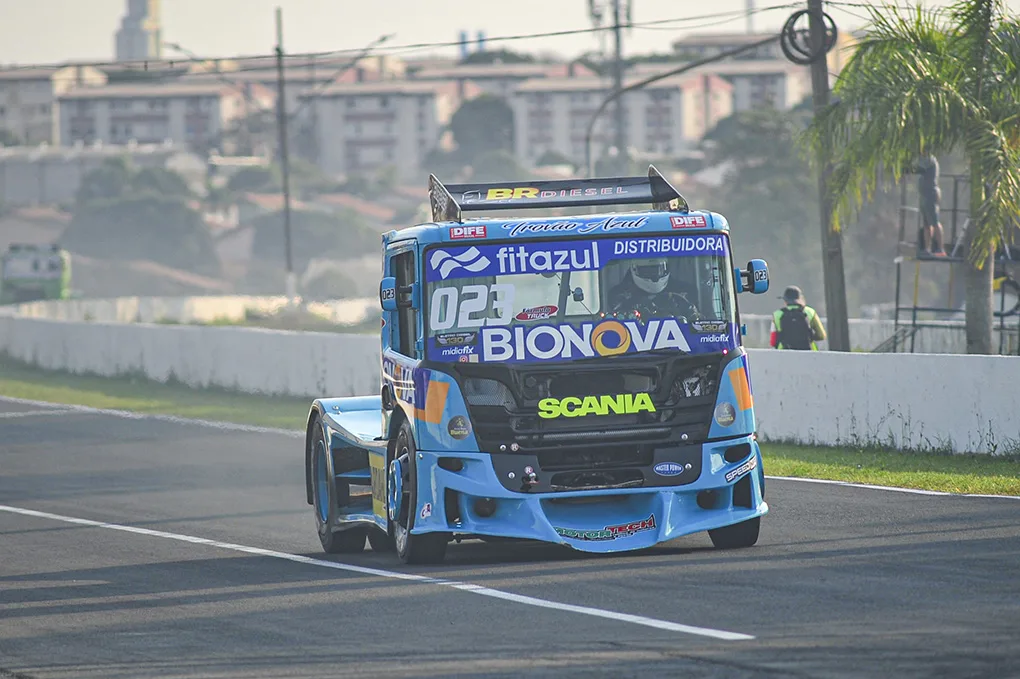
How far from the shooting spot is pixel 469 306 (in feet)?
36.9

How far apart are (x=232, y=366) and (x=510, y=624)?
22303 mm

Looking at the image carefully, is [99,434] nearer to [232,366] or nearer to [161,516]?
[232,366]

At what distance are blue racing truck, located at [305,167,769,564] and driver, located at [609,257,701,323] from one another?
0.03 ft

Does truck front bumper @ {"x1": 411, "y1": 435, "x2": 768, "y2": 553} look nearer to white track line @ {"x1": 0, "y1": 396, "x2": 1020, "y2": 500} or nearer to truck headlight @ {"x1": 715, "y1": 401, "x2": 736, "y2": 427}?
truck headlight @ {"x1": 715, "y1": 401, "x2": 736, "y2": 427}

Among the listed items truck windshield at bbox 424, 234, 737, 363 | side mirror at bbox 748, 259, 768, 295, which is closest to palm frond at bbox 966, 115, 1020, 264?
side mirror at bbox 748, 259, 768, 295

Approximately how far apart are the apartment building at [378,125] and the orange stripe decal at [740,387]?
142908mm

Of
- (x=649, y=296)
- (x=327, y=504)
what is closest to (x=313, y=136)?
(x=327, y=504)

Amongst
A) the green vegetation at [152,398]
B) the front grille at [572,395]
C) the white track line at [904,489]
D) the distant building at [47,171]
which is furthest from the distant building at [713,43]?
the front grille at [572,395]

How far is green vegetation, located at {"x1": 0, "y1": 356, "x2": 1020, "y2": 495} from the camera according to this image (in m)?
15.6

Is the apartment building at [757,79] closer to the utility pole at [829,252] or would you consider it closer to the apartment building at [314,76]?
the apartment building at [314,76]

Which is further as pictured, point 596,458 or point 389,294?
point 389,294

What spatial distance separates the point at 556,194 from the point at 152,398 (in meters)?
19.7

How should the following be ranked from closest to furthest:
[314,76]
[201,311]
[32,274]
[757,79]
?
[201,311]
[32,274]
[757,79]
[314,76]

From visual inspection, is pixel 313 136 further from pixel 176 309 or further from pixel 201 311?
pixel 176 309
